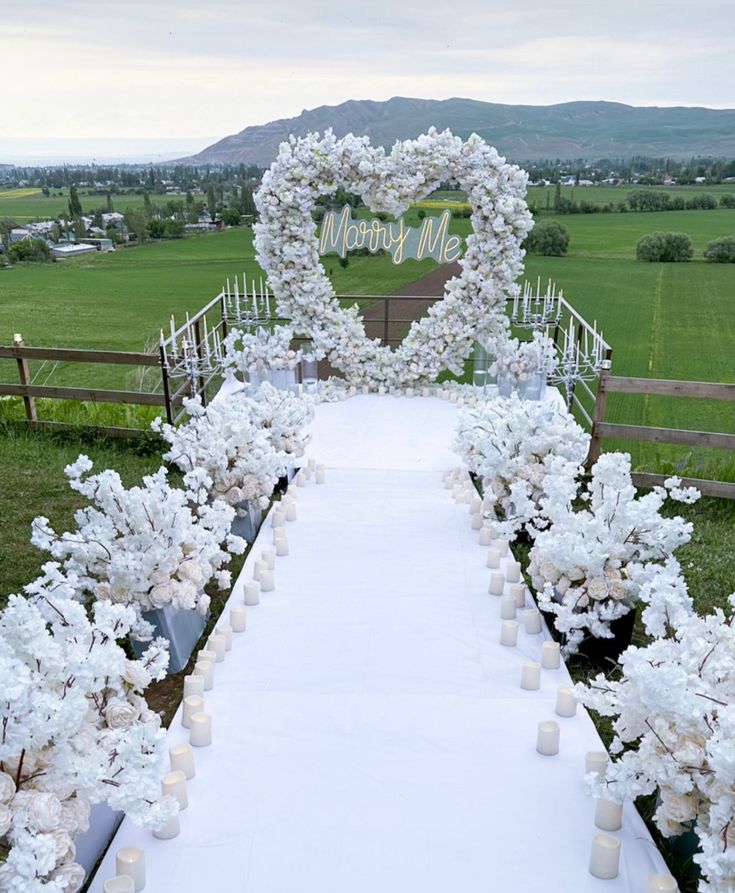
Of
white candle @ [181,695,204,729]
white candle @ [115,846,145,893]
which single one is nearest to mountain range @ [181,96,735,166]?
white candle @ [181,695,204,729]

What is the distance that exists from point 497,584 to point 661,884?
2.06m

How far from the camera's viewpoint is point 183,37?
2306 centimetres

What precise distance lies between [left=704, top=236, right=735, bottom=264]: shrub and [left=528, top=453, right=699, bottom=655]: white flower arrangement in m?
37.0

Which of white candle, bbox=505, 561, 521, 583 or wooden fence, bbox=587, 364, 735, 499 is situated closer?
white candle, bbox=505, 561, 521, 583

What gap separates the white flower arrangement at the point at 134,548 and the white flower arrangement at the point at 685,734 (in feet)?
6.56

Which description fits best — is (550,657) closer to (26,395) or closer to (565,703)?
(565,703)

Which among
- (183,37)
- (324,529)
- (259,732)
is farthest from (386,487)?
(183,37)

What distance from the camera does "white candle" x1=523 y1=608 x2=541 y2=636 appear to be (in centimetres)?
388

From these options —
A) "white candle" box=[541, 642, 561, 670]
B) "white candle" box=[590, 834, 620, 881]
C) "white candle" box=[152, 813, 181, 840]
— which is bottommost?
"white candle" box=[541, 642, 561, 670]

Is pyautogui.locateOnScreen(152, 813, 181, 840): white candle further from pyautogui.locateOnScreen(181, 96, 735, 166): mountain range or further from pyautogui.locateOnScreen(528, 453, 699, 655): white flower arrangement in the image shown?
pyautogui.locateOnScreen(181, 96, 735, 166): mountain range

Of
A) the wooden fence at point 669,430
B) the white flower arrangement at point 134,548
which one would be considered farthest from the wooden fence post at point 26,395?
the wooden fence at point 669,430

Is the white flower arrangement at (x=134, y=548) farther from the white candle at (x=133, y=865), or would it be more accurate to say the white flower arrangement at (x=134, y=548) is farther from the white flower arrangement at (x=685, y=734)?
the white flower arrangement at (x=685, y=734)

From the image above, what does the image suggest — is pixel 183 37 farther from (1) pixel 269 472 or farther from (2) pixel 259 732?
(2) pixel 259 732

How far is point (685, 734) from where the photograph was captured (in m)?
2.32
